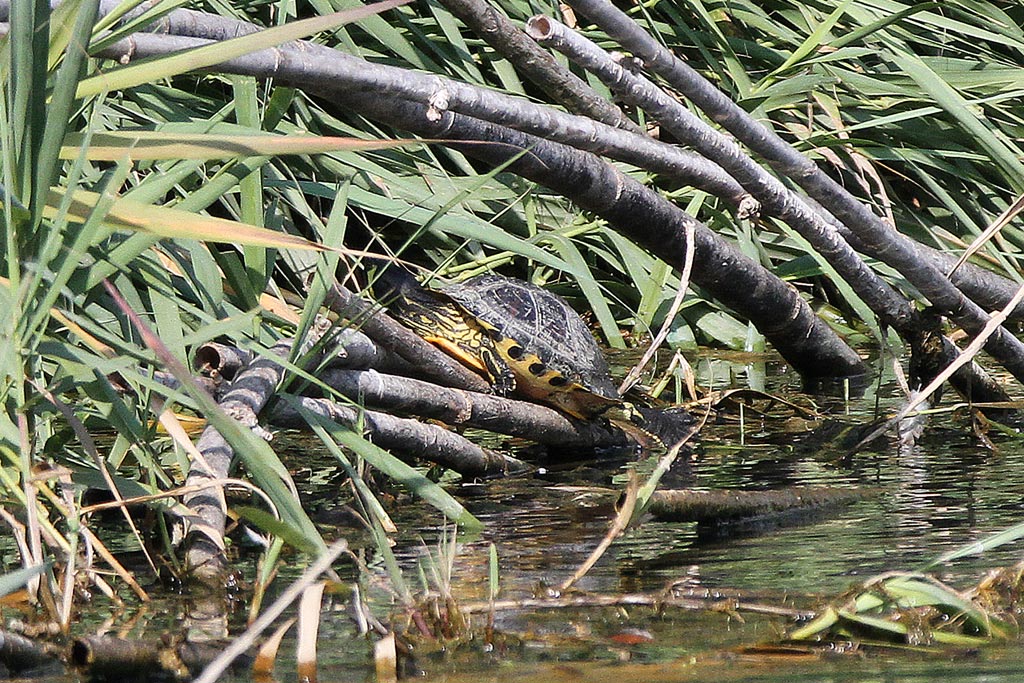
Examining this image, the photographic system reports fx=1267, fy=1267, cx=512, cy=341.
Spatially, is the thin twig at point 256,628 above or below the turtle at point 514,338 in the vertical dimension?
below

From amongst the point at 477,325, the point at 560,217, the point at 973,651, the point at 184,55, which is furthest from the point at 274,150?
the point at 560,217

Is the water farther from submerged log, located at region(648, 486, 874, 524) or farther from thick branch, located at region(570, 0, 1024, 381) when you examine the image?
thick branch, located at region(570, 0, 1024, 381)

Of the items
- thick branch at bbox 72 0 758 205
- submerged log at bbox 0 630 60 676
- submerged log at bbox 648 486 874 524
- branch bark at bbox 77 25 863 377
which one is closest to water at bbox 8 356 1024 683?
submerged log at bbox 648 486 874 524

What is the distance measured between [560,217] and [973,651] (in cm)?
296

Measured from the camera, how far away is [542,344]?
10.3 ft

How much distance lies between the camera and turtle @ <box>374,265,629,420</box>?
2.99 metres

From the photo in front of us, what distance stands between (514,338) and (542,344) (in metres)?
0.07

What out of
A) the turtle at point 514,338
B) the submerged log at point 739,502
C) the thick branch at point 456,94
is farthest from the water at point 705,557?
the thick branch at point 456,94

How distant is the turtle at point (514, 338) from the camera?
9.80 feet

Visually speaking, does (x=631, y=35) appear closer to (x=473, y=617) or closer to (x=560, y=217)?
(x=473, y=617)

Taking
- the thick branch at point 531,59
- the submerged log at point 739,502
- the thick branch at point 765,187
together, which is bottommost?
the submerged log at point 739,502

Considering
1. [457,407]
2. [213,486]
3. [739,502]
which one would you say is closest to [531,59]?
[457,407]

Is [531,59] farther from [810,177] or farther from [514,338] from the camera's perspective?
[514,338]

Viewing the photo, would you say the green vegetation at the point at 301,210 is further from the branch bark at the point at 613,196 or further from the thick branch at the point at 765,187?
the thick branch at the point at 765,187
